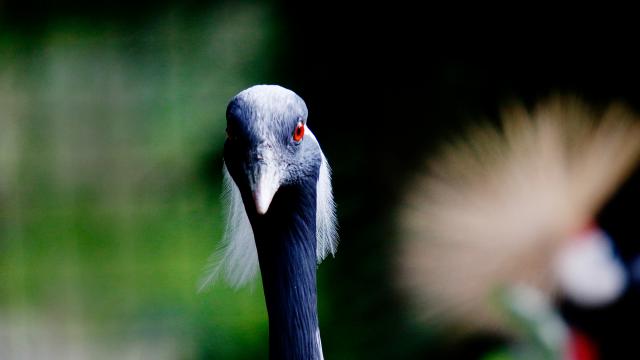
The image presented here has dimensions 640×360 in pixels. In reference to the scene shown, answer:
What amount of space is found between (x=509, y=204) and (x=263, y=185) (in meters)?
1.63

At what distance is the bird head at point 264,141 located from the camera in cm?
136

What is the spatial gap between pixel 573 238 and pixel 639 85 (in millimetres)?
487

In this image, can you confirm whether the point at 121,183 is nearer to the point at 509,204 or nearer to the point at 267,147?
the point at 509,204

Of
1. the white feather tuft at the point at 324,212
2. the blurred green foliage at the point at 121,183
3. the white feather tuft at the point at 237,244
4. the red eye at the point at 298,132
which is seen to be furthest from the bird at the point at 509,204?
the red eye at the point at 298,132

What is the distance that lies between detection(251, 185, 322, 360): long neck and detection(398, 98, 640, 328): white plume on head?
143cm

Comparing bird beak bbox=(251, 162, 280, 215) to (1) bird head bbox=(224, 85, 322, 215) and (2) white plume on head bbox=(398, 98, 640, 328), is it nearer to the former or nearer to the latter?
(1) bird head bbox=(224, 85, 322, 215)

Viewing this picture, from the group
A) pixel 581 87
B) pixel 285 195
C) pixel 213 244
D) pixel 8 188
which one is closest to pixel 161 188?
pixel 213 244

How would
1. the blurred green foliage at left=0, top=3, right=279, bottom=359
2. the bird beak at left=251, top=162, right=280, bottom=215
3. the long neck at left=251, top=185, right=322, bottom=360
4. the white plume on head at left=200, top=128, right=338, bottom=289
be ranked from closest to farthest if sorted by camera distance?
1. the bird beak at left=251, top=162, right=280, bottom=215
2. the long neck at left=251, top=185, right=322, bottom=360
3. the white plume on head at left=200, top=128, right=338, bottom=289
4. the blurred green foliage at left=0, top=3, right=279, bottom=359

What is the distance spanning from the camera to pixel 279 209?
1493 millimetres

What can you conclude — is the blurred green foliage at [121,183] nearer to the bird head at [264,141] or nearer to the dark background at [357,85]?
the dark background at [357,85]

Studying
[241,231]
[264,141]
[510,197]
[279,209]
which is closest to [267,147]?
[264,141]

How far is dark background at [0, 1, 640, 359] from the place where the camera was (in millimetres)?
2920

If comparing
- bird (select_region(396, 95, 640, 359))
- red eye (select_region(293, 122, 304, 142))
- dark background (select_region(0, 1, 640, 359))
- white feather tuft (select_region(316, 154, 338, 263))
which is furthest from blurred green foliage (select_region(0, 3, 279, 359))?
red eye (select_region(293, 122, 304, 142))

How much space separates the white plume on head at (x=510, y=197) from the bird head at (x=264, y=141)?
1520 millimetres
